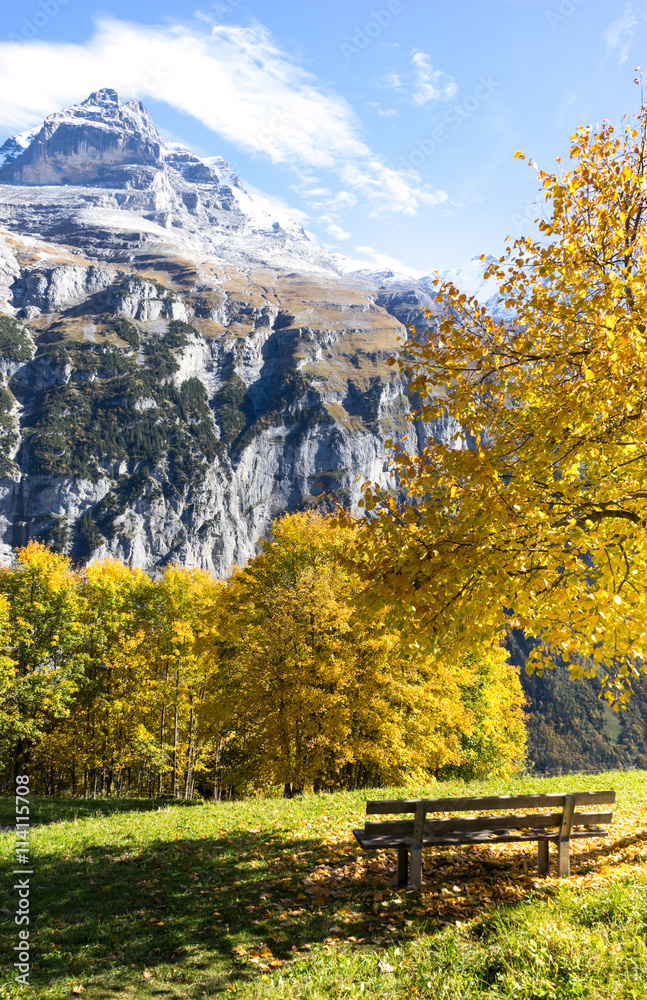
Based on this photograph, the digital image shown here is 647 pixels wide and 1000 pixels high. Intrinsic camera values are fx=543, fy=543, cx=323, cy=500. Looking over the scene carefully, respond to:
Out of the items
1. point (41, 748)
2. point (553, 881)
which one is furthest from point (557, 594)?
point (41, 748)

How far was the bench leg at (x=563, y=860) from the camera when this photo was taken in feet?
23.1

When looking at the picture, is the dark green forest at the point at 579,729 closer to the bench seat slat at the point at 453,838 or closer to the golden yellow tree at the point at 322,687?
the golden yellow tree at the point at 322,687

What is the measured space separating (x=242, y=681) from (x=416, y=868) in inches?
525

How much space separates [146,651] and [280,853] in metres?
26.3

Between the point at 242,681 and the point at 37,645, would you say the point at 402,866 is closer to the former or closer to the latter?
the point at 242,681

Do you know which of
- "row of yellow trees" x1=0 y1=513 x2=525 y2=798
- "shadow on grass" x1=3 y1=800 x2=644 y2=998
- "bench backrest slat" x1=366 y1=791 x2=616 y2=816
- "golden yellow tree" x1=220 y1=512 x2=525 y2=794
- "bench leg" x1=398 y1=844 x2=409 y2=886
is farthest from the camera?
"row of yellow trees" x1=0 y1=513 x2=525 y2=798

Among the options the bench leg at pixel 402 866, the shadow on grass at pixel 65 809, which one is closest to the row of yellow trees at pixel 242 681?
the bench leg at pixel 402 866

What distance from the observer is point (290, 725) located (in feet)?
54.9

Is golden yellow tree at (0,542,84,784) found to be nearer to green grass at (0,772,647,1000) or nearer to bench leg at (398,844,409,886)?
green grass at (0,772,647,1000)

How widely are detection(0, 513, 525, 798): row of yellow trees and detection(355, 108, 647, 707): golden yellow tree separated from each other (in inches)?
92.3

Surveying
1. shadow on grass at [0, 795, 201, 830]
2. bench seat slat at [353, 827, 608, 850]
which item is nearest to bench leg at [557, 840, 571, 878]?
bench seat slat at [353, 827, 608, 850]

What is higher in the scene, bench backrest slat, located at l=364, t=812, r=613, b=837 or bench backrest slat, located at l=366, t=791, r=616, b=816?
bench backrest slat, located at l=366, t=791, r=616, b=816

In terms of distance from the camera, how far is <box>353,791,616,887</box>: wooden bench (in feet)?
21.8

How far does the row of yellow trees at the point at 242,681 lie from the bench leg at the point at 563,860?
8.48ft
